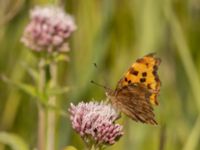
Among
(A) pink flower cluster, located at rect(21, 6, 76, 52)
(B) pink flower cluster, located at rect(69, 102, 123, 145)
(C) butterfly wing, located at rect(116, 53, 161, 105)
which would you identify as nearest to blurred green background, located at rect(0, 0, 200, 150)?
(A) pink flower cluster, located at rect(21, 6, 76, 52)

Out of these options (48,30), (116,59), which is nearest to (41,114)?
(48,30)

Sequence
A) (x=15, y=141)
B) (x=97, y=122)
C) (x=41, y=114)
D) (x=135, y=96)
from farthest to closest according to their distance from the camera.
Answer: (x=41, y=114) < (x=15, y=141) < (x=135, y=96) < (x=97, y=122)

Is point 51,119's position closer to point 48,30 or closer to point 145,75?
point 48,30

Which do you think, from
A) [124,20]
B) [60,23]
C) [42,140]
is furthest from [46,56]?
[124,20]

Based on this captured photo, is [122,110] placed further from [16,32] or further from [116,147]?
[16,32]

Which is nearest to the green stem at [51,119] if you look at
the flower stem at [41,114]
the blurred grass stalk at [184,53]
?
the flower stem at [41,114]
